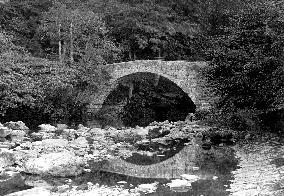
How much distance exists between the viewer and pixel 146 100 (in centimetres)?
2903

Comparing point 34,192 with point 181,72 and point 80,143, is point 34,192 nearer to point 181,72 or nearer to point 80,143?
point 80,143

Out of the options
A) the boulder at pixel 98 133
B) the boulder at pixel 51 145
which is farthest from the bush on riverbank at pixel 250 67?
the boulder at pixel 51 145

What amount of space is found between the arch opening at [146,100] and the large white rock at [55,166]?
14843mm

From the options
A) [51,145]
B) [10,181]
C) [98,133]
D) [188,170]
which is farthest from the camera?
[98,133]

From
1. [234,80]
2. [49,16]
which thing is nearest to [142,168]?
[234,80]

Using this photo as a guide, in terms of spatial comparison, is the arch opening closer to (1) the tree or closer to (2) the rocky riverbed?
(2) the rocky riverbed

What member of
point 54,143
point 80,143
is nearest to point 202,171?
point 80,143

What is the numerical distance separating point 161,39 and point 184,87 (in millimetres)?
7369

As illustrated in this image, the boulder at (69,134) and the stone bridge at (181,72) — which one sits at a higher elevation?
the stone bridge at (181,72)

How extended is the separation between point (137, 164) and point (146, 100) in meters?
16.1

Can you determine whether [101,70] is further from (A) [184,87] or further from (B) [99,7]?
(B) [99,7]

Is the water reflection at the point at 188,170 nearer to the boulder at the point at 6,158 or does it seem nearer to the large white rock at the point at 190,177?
the large white rock at the point at 190,177

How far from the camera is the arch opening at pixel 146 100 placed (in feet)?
90.3

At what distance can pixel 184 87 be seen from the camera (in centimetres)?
2391
